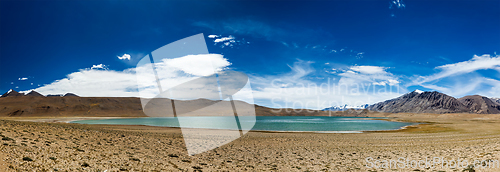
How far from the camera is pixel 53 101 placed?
145750mm

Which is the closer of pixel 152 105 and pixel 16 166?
pixel 16 166

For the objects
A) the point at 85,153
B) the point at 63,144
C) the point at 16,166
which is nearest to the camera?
the point at 16,166

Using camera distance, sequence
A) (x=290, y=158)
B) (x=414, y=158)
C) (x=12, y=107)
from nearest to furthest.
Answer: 1. (x=414, y=158)
2. (x=290, y=158)
3. (x=12, y=107)

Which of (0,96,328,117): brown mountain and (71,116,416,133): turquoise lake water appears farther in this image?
(0,96,328,117): brown mountain

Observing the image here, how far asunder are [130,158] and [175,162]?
71.7 inches

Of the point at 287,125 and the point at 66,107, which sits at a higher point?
the point at 66,107

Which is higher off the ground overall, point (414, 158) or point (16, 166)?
point (16, 166)

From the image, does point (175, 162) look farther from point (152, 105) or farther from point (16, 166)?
point (152, 105)

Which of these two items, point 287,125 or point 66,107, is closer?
point 287,125

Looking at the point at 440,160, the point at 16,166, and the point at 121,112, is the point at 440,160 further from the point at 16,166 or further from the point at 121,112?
the point at 121,112

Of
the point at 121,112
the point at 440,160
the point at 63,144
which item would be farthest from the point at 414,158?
the point at 121,112

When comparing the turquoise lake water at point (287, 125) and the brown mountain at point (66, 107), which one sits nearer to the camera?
the turquoise lake water at point (287, 125)

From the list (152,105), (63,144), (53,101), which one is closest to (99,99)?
(53,101)

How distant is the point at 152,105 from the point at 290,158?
197m
